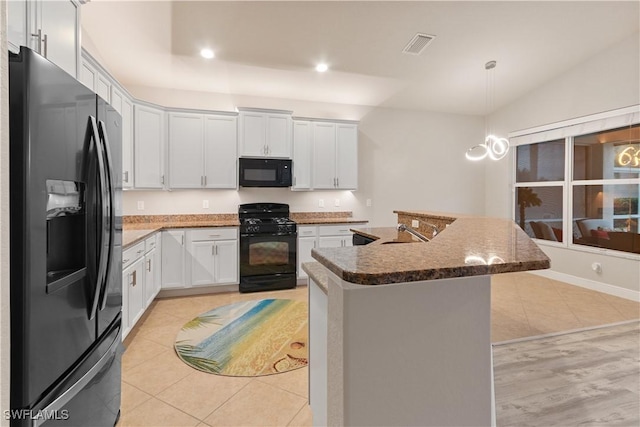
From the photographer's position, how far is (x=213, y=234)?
4.04m

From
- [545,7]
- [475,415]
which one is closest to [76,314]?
[475,415]

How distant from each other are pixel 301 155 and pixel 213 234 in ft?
5.38

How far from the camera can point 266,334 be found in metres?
2.92

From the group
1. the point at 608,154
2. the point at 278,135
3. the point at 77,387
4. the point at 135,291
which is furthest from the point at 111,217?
the point at 608,154

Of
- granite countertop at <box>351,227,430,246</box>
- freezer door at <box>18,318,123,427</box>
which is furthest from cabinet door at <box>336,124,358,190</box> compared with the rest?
freezer door at <box>18,318,123,427</box>

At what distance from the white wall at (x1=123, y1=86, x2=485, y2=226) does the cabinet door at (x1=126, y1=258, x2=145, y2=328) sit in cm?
151

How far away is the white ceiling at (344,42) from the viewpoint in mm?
3180

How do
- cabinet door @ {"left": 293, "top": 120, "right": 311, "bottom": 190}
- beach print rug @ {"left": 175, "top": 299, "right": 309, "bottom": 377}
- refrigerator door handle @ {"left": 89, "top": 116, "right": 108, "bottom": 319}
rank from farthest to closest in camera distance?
1. cabinet door @ {"left": 293, "top": 120, "right": 311, "bottom": 190}
2. beach print rug @ {"left": 175, "top": 299, "right": 309, "bottom": 377}
3. refrigerator door handle @ {"left": 89, "top": 116, "right": 108, "bottom": 319}

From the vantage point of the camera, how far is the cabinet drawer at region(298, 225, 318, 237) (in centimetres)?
438

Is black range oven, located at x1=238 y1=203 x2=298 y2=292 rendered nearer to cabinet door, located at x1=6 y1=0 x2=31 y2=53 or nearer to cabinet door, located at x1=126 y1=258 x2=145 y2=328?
cabinet door, located at x1=126 y1=258 x2=145 y2=328

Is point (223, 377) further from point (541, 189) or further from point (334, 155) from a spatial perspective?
point (541, 189)

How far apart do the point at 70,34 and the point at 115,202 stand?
1.11 m

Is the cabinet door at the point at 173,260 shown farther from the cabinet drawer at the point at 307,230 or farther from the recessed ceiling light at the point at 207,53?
the recessed ceiling light at the point at 207,53

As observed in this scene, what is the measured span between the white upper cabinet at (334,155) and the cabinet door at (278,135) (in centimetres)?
40
